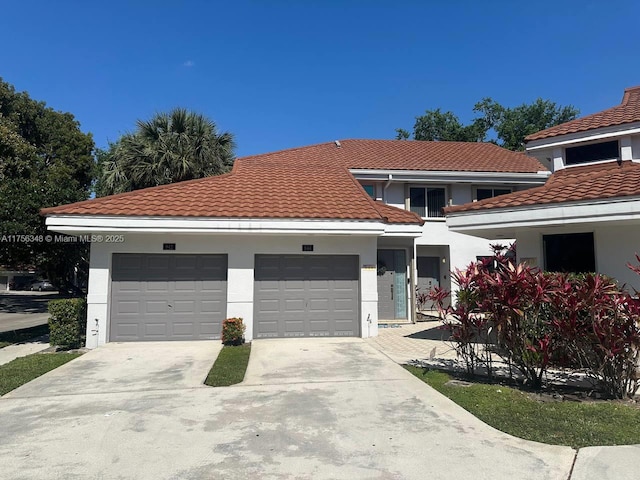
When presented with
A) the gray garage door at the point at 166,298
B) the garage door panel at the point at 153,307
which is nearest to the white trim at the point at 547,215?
the gray garage door at the point at 166,298

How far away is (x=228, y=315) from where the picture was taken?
10938mm

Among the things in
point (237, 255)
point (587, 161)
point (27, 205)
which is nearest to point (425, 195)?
point (587, 161)

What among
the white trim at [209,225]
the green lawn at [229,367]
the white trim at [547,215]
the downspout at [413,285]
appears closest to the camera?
the green lawn at [229,367]

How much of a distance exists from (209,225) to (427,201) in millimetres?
10680

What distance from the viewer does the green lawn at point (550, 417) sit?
4566 mm

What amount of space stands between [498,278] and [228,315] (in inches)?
275

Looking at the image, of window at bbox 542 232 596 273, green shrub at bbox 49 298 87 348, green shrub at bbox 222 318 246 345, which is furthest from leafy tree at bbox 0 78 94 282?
window at bbox 542 232 596 273

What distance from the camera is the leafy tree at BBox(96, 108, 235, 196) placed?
16891 millimetres

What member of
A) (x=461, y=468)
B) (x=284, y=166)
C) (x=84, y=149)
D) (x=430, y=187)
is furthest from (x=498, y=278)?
(x=84, y=149)

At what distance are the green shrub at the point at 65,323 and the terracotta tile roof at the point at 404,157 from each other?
Result: 344 inches

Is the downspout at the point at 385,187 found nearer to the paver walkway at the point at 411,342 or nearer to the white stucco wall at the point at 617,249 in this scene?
the paver walkway at the point at 411,342

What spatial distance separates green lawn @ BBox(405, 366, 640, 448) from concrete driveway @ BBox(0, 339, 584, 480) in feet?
0.92

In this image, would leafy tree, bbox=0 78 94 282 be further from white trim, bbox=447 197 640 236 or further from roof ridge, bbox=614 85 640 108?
roof ridge, bbox=614 85 640 108

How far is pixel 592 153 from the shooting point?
40.6ft
